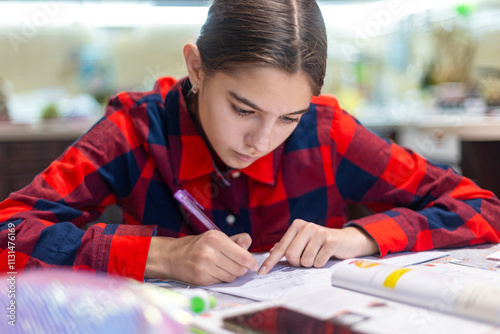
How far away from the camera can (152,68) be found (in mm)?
3256

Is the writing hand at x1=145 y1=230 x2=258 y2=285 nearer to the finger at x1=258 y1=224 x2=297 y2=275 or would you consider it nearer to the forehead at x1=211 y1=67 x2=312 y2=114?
the finger at x1=258 y1=224 x2=297 y2=275

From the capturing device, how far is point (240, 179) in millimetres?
1088

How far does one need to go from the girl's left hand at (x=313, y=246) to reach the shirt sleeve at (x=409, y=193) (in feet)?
0.17

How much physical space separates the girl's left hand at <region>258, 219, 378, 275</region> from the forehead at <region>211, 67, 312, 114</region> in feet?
0.65

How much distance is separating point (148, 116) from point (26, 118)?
2.21 metres

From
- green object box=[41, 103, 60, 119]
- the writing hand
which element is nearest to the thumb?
the writing hand

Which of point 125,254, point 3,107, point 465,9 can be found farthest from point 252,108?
point 3,107

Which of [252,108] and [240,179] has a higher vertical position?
[252,108]

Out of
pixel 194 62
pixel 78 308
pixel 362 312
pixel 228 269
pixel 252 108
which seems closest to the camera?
pixel 78 308

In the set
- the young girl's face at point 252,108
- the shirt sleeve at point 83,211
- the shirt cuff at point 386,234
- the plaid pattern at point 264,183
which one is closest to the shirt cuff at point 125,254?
the shirt sleeve at point 83,211

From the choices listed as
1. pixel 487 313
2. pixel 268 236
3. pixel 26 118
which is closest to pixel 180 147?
pixel 268 236

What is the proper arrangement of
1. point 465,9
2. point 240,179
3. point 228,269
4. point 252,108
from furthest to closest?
point 465,9
point 240,179
point 252,108
point 228,269

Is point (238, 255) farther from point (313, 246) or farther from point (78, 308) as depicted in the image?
point (78, 308)

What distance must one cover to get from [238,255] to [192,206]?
298mm
